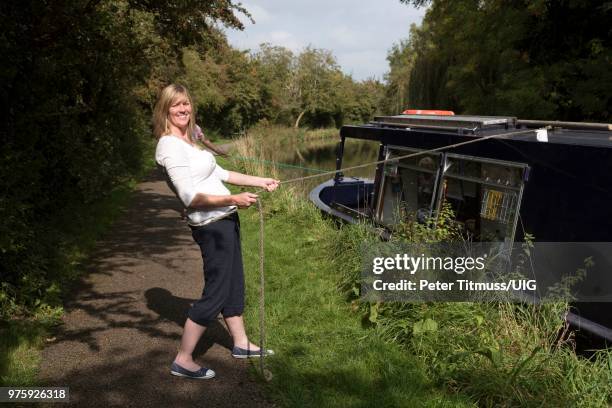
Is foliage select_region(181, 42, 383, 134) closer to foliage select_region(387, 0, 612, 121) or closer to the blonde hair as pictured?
foliage select_region(387, 0, 612, 121)

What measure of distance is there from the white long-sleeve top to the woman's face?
10 centimetres

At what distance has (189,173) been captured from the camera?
2816 mm

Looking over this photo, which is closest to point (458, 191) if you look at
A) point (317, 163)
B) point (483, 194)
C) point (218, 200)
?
point (483, 194)

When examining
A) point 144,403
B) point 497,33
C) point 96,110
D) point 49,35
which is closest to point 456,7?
point 497,33

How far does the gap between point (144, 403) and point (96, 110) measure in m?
6.09

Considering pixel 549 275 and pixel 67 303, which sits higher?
pixel 549 275

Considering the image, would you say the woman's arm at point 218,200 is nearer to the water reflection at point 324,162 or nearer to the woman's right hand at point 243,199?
the woman's right hand at point 243,199

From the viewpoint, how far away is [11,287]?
152 inches

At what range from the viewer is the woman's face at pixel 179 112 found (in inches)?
114

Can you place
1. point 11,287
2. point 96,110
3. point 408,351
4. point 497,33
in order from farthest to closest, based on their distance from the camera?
point 497,33 → point 96,110 → point 11,287 → point 408,351

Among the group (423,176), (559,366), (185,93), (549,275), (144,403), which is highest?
(185,93)

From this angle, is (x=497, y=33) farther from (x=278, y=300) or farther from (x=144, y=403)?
(x=144, y=403)

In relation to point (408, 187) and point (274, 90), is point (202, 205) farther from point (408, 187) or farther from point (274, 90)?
point (274, 90)

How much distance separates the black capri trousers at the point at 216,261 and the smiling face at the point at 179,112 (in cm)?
65
